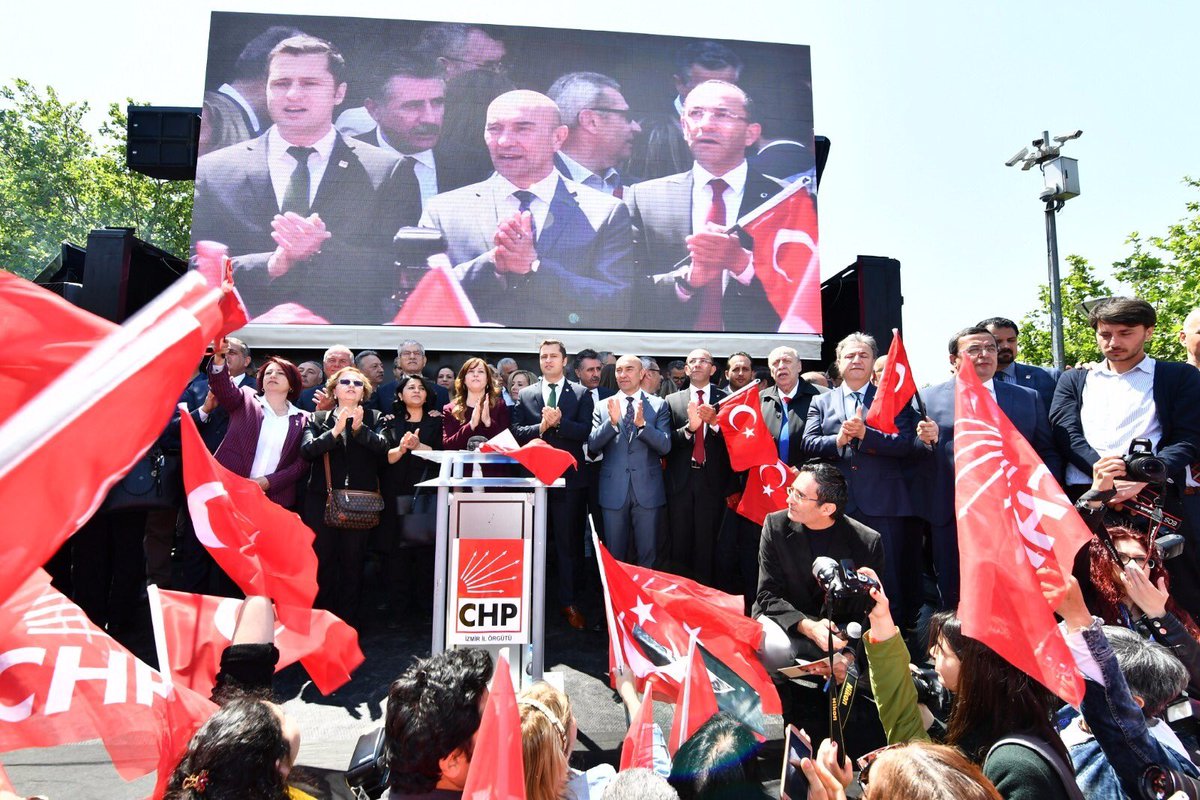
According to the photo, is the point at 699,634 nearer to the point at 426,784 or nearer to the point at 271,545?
the point at 426,784

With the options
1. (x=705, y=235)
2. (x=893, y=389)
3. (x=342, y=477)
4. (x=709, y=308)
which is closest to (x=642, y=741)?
(x=893, y=389)

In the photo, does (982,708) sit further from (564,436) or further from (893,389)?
(564,436)

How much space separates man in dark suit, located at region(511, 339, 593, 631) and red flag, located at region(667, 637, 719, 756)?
2288 millimetres

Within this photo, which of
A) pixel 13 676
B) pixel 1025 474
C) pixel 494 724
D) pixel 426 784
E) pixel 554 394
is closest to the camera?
pixel 494 724

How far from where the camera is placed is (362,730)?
11.9 feet

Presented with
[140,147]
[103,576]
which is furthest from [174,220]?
[103,576]

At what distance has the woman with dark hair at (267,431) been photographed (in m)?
4.75

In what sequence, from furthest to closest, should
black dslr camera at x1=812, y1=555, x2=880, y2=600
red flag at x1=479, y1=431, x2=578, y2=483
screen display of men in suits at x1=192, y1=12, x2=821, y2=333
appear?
screen display of men in suits at x1=192, y1=12, x2=821, y2=333 → red flag at x1=479, y1=431, x2=578, y2=483 → black dslr camera at x1=812, y1=555, x2=880, y2=600

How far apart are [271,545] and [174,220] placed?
28.7m

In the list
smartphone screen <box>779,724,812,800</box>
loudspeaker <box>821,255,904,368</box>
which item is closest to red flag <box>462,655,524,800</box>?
smartphone screen <box>779,724,812,800</box>

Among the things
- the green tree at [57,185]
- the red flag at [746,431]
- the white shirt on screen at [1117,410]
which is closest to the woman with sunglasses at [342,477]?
the red flag at [746,431]

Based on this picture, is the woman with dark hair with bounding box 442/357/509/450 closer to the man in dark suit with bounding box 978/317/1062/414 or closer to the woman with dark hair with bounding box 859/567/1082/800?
the woman with dark hair with bounding box 859/567/1082/800

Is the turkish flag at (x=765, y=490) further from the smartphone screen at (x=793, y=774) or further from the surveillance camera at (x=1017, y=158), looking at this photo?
the surveillance camera at (x=1017, y=158)

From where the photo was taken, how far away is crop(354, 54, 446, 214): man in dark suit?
32.1 ft
